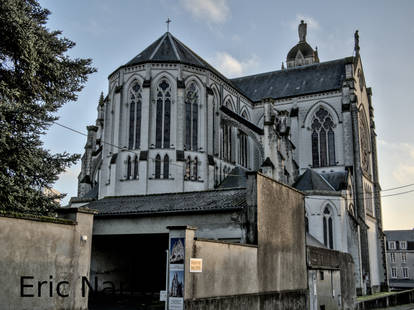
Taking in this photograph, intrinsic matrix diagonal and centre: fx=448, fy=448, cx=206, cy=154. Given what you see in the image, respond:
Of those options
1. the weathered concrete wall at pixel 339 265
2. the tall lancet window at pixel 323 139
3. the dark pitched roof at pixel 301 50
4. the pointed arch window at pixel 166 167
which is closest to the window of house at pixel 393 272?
the dark pitched roof at pixel 301 50

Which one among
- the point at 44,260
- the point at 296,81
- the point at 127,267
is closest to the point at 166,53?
the point at 296,81

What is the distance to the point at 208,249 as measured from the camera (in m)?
12.8

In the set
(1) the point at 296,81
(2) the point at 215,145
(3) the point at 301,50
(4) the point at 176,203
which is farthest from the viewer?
(3) the point at 301,50

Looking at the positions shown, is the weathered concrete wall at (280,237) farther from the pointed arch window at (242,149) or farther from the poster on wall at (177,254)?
the pointed arch window at (242,149)

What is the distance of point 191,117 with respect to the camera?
3325 centimetres

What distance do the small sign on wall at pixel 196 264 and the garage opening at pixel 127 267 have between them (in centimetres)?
488

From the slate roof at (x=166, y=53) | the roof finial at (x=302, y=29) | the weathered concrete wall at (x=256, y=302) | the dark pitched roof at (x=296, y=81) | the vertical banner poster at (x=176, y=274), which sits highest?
the roof finial at (x=302, y=29)

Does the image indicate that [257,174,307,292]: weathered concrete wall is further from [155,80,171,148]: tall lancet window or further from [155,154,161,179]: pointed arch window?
[155,80,171,148]: tall lancet window

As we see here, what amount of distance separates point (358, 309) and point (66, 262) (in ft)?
64.7

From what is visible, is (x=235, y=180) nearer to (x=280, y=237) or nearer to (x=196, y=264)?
(x=280, y=237)

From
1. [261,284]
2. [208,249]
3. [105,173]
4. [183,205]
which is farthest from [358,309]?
[105,173]

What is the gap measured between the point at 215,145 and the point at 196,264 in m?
22.4

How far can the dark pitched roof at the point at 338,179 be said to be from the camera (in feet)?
115

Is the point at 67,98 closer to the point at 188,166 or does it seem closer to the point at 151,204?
the point at 151,204
